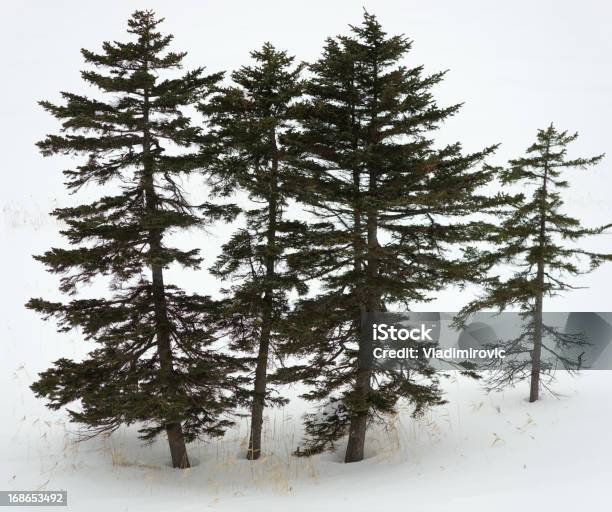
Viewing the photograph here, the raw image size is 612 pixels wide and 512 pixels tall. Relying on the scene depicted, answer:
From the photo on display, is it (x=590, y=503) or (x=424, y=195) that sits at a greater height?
(x=424, y=195)

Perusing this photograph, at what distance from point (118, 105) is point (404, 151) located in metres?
6.27

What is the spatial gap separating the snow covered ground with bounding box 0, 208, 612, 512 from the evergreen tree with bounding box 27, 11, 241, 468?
1541 millimetres

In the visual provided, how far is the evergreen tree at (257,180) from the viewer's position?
10875mm

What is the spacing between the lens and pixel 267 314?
11.8m

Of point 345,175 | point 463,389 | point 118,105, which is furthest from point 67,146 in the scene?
point 463,389

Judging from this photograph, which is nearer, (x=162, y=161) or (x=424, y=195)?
(x=424, y=195)

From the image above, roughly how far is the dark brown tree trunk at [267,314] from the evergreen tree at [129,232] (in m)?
0.95

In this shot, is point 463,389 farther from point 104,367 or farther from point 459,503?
point 104,367

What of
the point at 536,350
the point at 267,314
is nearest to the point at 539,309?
the point at 536,350

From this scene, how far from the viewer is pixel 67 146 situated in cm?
1030

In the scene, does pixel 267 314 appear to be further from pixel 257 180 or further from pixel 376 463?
pixel 376 463

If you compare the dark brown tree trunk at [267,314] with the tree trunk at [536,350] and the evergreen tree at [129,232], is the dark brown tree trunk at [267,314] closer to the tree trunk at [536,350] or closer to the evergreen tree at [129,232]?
the evergreen tree at [129,232]

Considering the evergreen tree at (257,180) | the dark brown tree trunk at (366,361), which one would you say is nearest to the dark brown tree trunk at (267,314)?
the evergreen tree at (257,180)

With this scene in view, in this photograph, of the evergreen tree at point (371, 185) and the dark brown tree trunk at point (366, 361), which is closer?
the evergreen tree at point (371, 185)
